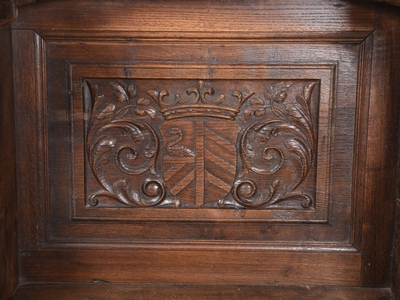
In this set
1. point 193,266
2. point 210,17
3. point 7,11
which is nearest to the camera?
point 7,11

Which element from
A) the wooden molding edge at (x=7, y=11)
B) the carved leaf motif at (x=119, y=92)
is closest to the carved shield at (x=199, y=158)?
the carved leaf motif at (x=119, y=92)

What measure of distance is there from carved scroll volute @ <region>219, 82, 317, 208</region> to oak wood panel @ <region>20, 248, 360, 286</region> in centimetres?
14

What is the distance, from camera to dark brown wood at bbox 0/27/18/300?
135 cm

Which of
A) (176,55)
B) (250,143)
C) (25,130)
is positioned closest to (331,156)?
(250,143)

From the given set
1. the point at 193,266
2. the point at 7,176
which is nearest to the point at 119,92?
the point at 7,176

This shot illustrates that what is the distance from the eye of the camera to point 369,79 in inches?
55.1

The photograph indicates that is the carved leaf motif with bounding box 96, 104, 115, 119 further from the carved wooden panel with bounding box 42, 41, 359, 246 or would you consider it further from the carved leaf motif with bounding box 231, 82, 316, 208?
the carved leaf motif with bounding box 231, 82, 316, 208

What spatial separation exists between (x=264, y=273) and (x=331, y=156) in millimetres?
336

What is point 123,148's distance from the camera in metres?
1.46

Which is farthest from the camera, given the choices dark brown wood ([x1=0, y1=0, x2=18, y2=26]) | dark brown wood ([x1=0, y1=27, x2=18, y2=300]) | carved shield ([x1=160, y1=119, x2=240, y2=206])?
carved shield ([x1=160, y1=119, x2=240, y2=206])

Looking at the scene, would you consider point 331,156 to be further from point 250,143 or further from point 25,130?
point 25,130

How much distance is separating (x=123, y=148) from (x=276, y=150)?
38 cm

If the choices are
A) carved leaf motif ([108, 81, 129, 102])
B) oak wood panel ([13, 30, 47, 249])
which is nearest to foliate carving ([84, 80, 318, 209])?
carved leaf motif ([108, 81, 129, 102])

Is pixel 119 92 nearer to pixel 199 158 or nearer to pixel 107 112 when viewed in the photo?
pixel 107 112
